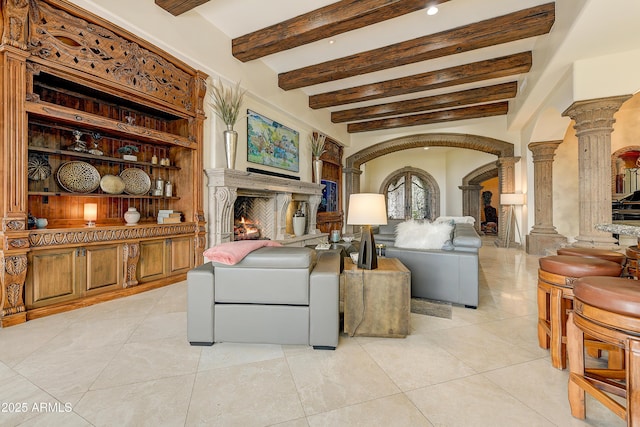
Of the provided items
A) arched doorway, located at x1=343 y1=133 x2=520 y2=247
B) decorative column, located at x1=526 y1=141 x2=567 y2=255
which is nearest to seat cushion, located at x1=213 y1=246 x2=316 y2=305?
decorative column, located at x1=526 y1=141 x2=567 y2=255

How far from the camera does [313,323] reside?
1.88 m

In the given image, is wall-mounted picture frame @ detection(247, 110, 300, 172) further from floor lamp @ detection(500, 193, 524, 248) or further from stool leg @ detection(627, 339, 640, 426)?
floor lamp @ detection(500, 193, 524, 248)

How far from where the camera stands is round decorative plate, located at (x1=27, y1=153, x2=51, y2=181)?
2.70 meters

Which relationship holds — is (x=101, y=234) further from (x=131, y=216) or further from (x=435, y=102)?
(x=435, y=102)

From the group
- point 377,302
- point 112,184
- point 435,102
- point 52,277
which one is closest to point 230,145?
point 112,184

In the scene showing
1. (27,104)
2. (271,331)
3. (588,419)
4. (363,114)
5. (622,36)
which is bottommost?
(588,419)

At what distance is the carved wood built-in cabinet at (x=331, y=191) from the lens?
295 inches

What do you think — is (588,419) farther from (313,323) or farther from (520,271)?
(520,271)

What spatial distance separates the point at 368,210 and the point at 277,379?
1276mm

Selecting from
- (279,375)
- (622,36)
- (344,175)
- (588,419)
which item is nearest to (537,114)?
(622,36)

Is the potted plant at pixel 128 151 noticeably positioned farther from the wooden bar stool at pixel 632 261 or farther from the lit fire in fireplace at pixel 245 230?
the wooden bar stool at pixel 632 261

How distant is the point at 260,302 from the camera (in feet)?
6.33

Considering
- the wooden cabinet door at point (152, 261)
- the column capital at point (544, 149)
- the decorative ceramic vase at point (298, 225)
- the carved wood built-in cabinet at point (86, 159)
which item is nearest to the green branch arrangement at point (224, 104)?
the carved wood built-in cabinet at point (86, 159)

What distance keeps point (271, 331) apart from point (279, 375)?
35 centimetres
